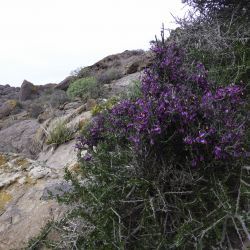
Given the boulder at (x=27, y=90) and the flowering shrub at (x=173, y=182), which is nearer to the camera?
the flowering shrub at (x=173, y=182)

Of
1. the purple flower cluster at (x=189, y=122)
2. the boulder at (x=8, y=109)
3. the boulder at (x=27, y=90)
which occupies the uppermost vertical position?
the purple flower cluster at (x=189, y=122)

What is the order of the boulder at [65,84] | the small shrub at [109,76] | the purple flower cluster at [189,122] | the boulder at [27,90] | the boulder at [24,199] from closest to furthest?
the purple flower cluster at [189,122]
the boulder at [24,199]
the small shrub at [109,76]
the boulder at [65,84]
the boulder at [27,90]

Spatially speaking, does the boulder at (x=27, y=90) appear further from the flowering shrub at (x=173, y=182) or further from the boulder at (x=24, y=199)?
the flowering shrub at (x=173, y=182)

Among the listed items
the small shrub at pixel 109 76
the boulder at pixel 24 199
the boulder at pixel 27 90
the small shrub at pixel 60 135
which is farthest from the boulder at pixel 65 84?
the boulder at pixel 24 199

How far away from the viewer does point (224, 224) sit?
102 inches

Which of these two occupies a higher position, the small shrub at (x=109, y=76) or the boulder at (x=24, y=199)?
the small shrub at (x=109, y=76)

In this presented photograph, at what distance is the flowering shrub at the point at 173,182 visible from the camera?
270cm

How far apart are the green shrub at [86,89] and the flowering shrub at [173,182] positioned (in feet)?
21.6

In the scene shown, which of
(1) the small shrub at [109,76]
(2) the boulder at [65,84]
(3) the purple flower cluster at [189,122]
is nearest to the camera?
(3) the purple flower cluster at [189,122]

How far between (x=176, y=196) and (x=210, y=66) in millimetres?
2299

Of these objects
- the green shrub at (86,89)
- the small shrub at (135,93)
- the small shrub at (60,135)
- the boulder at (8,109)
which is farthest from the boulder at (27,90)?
the small shrub at (135,93)

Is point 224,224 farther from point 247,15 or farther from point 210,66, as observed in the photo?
point 247,15

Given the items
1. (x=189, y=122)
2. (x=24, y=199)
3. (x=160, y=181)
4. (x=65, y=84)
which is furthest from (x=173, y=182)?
(x=65, y=84)

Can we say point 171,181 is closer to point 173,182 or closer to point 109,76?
point 173,182
